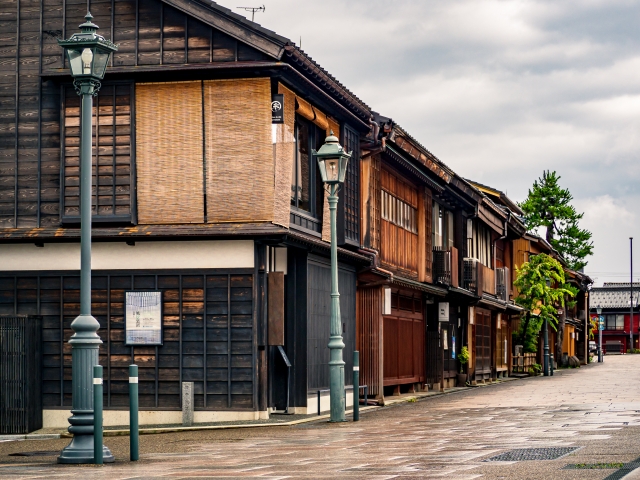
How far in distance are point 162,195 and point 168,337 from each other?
8.58 feet

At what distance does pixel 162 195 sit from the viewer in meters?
20.8

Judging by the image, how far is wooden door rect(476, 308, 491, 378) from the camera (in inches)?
1722

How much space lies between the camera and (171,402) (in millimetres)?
20531

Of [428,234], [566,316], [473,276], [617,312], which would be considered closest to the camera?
[428,234]

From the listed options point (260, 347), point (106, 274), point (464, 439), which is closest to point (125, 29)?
point (106, 274)

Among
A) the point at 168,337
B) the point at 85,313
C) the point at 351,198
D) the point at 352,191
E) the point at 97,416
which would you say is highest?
the point at 352,191

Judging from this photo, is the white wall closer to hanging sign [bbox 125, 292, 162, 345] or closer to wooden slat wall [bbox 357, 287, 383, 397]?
hanging sign [bbox 125, 292, 162, 345]

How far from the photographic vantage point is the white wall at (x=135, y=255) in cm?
2047

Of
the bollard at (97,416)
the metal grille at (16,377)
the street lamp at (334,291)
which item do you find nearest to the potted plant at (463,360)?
the street lamp at (334,291)

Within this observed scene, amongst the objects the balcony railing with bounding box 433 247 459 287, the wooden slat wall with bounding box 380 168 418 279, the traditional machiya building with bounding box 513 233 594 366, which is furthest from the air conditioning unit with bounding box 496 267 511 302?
the wooden slat wall with bounding box 380 168 418 279

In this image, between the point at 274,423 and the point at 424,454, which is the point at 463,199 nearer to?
the point at 274,423

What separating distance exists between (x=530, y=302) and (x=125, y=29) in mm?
31890

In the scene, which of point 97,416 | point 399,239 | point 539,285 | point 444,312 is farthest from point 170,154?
point 539,285

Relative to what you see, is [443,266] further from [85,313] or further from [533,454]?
[533,454]
